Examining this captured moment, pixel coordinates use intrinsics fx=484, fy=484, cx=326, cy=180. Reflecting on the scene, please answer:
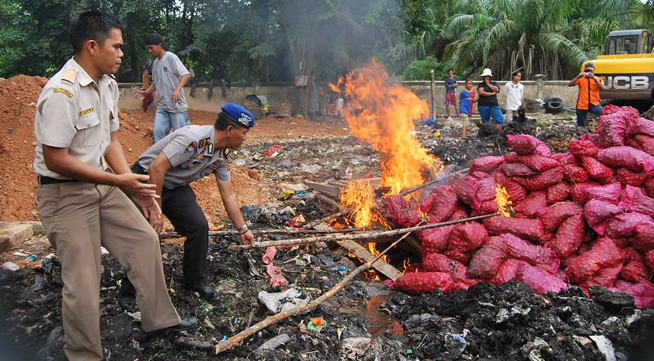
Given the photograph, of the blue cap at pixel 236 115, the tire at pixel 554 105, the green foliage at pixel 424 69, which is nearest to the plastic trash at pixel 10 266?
the blue cap at pixel 236 115

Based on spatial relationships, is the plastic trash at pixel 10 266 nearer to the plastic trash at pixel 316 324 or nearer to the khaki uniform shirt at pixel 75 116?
the khaki uniform shirt at pixel 75 116

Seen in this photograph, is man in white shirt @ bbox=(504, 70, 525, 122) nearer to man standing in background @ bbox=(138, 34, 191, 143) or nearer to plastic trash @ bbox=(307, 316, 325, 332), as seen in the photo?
man standing in background @ bbox=(138, 34, 191, 143)

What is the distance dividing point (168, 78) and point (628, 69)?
12399mm

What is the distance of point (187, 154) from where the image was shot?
12.0 feet

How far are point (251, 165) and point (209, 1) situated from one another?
410 inches

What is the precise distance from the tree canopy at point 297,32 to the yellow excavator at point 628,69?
6.98 meters

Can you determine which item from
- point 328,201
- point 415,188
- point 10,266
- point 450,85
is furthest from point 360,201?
point 450,85

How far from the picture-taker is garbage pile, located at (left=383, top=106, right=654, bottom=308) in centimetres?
475

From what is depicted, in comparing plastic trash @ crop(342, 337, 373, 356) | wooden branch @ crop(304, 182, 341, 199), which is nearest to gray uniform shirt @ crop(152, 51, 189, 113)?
wooden branch @ crop(304, 182, 341, 199)

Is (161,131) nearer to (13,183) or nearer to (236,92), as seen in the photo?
(13,183)

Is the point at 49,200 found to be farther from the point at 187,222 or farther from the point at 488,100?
the point at 488,100

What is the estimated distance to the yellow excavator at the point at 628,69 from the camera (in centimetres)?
1313

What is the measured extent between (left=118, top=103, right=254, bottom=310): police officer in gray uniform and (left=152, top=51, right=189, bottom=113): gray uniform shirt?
330cm

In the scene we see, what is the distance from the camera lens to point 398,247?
598cm
